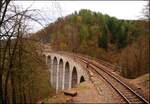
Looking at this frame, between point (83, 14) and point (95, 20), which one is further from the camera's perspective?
point (83, 14)

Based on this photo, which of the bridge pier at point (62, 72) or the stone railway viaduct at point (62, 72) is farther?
the bridge pier at point (62, 72)

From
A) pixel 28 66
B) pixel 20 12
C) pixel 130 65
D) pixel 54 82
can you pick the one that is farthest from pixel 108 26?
pixel 20 12

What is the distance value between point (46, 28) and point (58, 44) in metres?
→ 79.6

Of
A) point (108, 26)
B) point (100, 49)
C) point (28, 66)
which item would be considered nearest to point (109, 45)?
point (100, 49)

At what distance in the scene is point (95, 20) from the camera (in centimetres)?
11281

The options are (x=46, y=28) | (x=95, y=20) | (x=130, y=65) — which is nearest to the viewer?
(x=46, y=28)

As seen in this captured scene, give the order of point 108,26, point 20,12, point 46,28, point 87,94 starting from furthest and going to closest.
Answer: point 108,26 < point 87,94 < point 20,12 < point 46,28

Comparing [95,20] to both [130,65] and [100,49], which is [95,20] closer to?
[100,49]

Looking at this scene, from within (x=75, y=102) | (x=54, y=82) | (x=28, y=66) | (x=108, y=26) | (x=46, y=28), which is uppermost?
(x=108, y=26)

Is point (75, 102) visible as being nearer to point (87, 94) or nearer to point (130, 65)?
point (87, 94)

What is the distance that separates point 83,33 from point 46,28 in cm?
9321

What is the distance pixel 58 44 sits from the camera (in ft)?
286

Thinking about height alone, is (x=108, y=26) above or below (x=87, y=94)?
above

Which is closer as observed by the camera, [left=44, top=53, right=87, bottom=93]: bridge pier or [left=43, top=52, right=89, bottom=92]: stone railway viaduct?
[left=43, top=52, right=89, bottom=92]: stone railway viaduct
